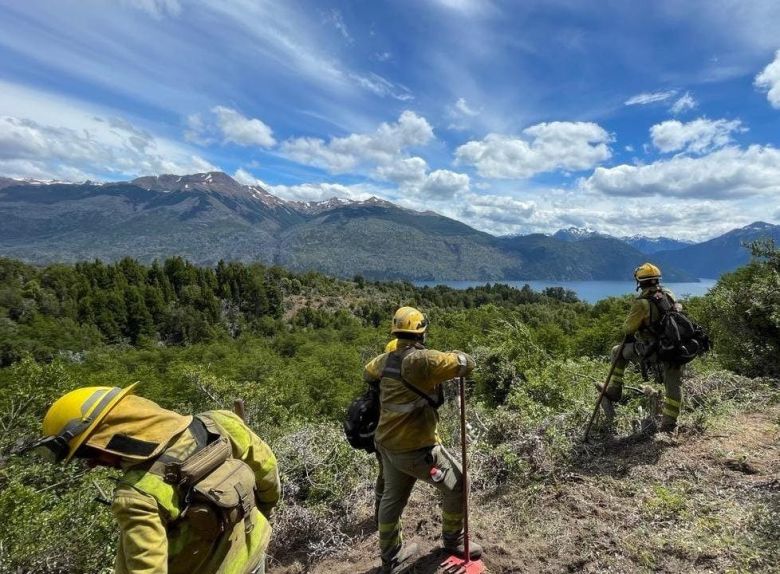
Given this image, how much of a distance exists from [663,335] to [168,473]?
229 inches

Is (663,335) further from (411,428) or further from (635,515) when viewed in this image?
(411,428)

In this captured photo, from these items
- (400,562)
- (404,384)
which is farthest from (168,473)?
(400,562)

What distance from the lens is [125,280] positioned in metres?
91.4

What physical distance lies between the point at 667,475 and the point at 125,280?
343 feet

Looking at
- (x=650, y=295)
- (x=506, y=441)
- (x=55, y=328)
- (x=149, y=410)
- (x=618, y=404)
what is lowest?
(x=55, y=328)

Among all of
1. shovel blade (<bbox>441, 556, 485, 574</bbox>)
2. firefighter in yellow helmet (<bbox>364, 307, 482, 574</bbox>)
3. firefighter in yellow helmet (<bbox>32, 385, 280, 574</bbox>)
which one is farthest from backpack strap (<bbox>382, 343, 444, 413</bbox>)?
shovel blade (<bbox>441, 556, 485, 574</bbox>)

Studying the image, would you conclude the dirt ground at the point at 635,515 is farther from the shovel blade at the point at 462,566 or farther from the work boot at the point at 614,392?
the work boot at the point at 614,392

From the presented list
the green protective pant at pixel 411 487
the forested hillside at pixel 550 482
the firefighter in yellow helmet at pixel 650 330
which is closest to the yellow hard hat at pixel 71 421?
the forested hillside at pixel 550 482

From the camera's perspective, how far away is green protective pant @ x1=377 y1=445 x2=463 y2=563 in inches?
151

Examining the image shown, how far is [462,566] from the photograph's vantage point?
13.2ft

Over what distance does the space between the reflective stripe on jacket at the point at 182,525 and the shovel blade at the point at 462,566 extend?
6.50 feet

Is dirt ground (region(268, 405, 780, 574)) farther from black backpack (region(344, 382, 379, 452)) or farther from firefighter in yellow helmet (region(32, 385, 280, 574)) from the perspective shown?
firefighter in yellow helmet (region(32, 385, 280, 574))

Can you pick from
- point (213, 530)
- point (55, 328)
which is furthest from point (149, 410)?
point (55, 328)

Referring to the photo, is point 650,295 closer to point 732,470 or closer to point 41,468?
point 732,470
